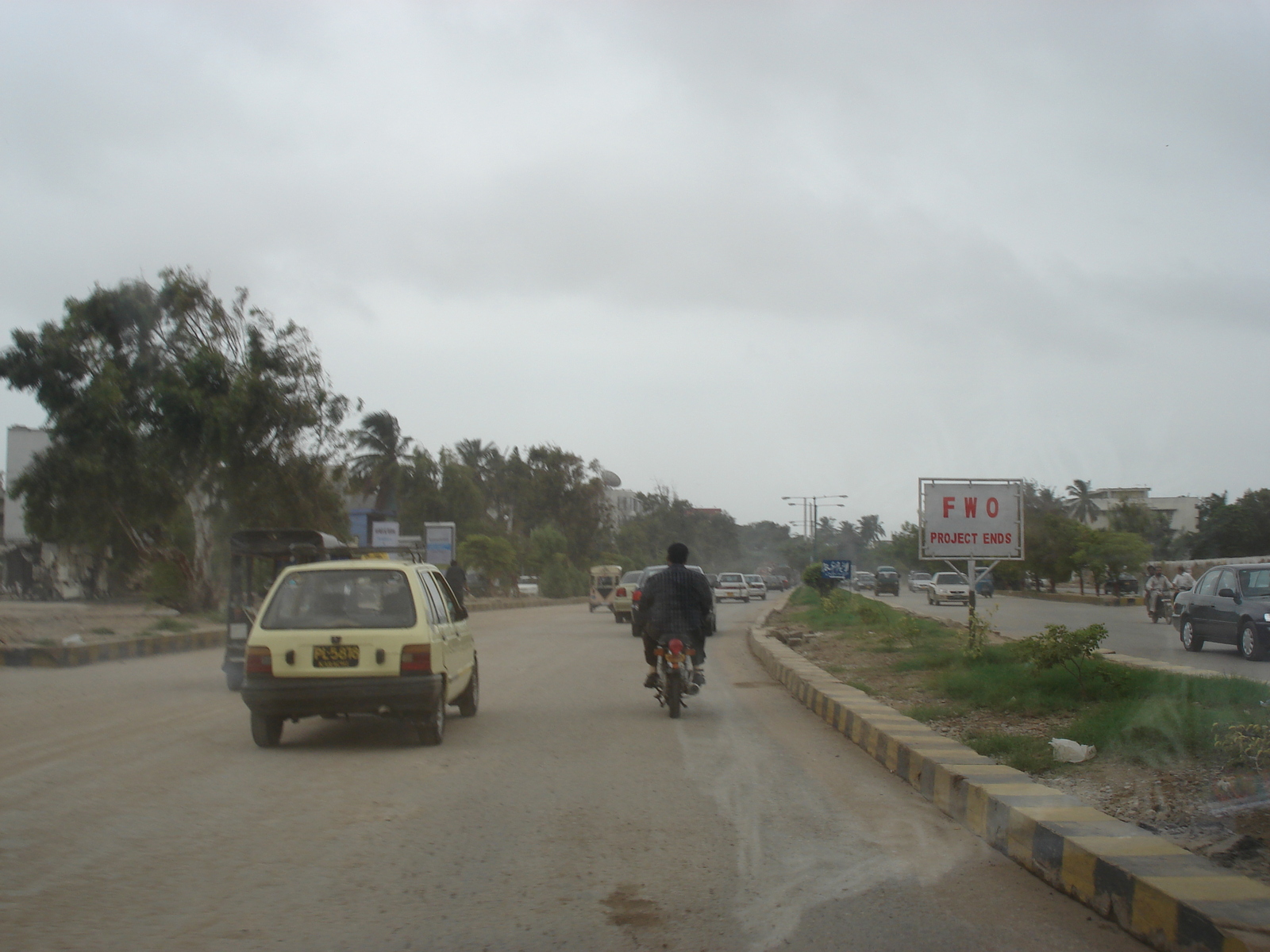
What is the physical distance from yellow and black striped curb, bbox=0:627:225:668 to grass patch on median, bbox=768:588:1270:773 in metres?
11.5

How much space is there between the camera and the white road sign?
1750 centimetres

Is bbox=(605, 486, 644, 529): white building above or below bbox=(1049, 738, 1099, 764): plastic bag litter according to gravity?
above

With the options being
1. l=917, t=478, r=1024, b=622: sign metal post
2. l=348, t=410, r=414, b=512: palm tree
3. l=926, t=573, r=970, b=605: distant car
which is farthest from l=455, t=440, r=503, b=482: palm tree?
l=917, t=478, r=1024, b=622: sign metal post

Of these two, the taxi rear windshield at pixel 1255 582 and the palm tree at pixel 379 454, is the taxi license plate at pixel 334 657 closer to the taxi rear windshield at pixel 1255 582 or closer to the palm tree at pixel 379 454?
the taxi rear windshield at pixel 1255 582

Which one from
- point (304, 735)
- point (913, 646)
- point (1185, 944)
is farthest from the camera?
point (913, 646)

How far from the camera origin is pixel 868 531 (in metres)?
128

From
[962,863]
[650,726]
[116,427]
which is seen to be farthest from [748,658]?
[116,427]

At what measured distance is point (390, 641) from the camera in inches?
331

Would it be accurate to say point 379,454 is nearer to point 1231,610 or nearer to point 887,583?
point 887,583

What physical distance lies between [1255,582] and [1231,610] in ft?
1.78

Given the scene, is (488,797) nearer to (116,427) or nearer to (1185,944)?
(1185,944)

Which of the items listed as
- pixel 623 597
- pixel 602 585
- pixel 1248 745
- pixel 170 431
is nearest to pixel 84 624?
pixel 170 431

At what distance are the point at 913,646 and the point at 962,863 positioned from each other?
1097 centimetres

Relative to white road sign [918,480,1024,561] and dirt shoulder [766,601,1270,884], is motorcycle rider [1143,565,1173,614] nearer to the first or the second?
white road sign [918,480,1024,561]
